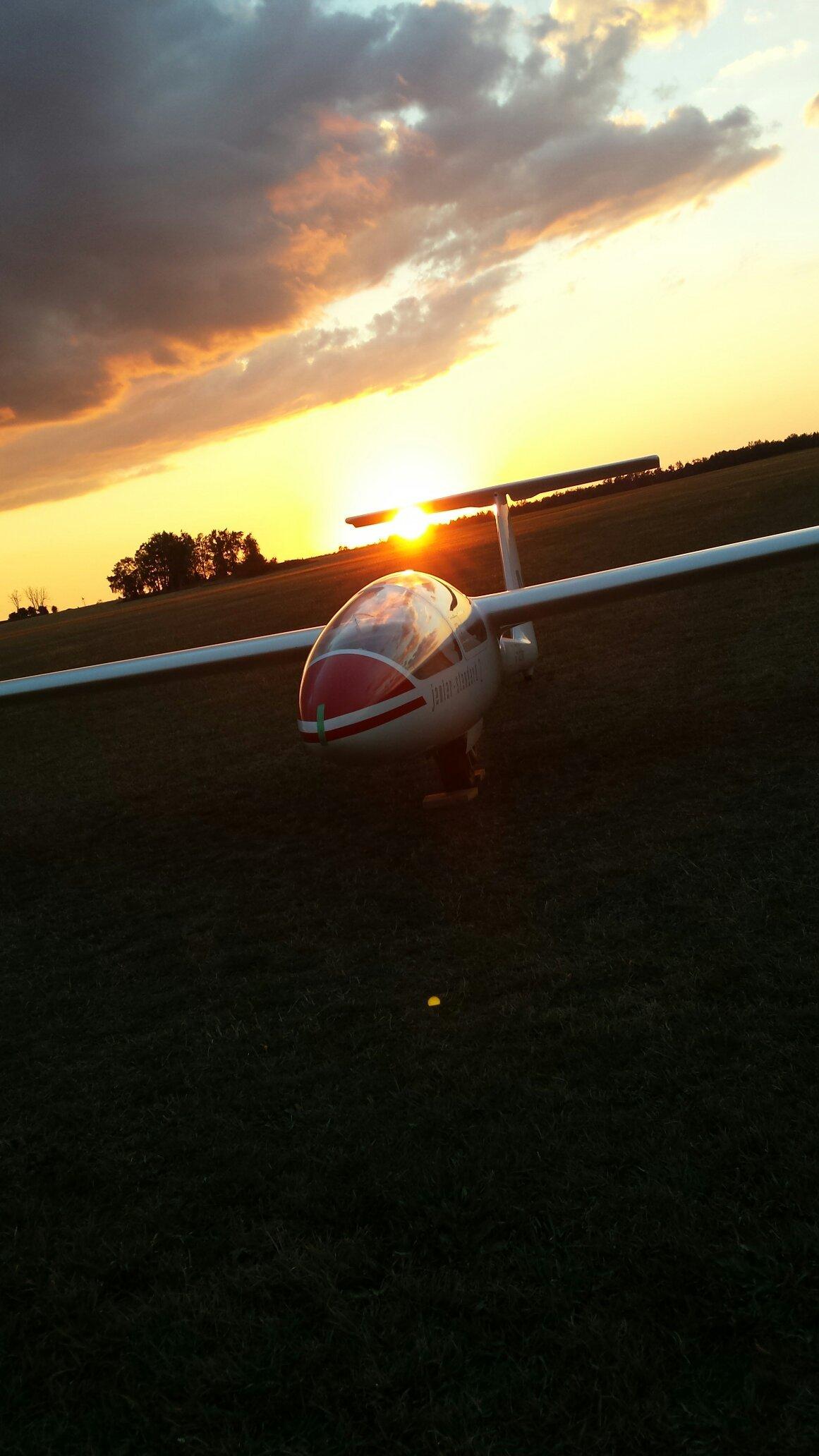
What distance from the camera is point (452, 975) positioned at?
622 cm

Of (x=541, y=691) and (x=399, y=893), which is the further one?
(x=541, y=691)

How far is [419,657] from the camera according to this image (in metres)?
8.75

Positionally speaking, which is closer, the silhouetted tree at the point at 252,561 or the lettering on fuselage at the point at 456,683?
the lettering on fuselage at the point at 456,683

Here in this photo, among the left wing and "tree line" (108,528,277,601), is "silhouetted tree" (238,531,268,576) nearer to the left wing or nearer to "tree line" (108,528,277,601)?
"tree line" (108,528,277,601)

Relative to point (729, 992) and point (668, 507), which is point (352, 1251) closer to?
point (729, 992)

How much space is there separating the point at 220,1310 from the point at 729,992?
3.36m

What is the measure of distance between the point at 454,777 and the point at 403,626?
219 cm

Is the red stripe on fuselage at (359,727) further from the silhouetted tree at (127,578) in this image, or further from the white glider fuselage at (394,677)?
the silhouetted tree at (127,578)

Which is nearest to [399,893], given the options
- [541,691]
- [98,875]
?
[98,875]

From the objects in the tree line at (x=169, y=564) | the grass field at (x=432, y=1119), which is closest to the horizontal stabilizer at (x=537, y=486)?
the grass field at (x=432, y=1119)

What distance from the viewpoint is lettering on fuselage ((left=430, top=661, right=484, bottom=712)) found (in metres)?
8.85

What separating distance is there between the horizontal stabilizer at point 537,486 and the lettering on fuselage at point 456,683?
4991 millimetres

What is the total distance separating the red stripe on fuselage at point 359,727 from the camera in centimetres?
812

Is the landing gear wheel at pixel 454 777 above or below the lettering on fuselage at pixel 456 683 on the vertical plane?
below
